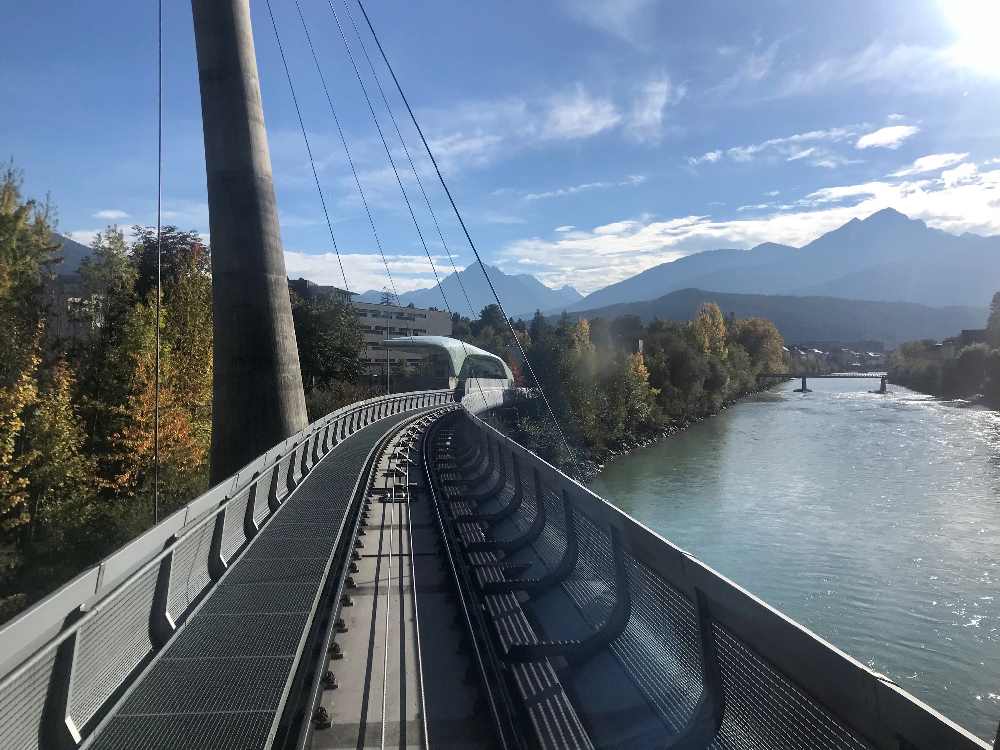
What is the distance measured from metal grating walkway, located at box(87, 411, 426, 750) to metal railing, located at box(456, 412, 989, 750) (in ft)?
5.71

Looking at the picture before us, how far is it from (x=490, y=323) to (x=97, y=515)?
131 meters

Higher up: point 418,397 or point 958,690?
point 418,397

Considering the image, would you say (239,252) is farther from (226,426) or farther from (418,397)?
(418,397)

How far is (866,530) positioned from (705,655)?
2337 cm

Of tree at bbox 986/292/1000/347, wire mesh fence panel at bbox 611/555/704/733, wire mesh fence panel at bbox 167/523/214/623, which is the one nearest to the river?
wire mesh fence panel at bbox 611/555/704/733

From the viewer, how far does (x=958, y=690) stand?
1393cm

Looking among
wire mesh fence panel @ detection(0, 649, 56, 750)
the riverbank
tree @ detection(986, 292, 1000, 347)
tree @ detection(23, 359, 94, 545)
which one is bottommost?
the riverbank

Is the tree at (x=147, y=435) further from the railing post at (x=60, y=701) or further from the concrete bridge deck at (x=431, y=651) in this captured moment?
the railing post at (x=60, y=701)

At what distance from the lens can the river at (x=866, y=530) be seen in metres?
15.5

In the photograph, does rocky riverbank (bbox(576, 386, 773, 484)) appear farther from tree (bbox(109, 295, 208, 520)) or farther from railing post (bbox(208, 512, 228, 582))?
railing post (bbox(208, 512, 228, 582))

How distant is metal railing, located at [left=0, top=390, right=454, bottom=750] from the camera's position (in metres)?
3.54

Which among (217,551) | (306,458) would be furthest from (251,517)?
(306,458)

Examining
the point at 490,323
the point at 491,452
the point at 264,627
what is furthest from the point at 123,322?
the point at 490,323

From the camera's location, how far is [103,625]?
449 centimetres
